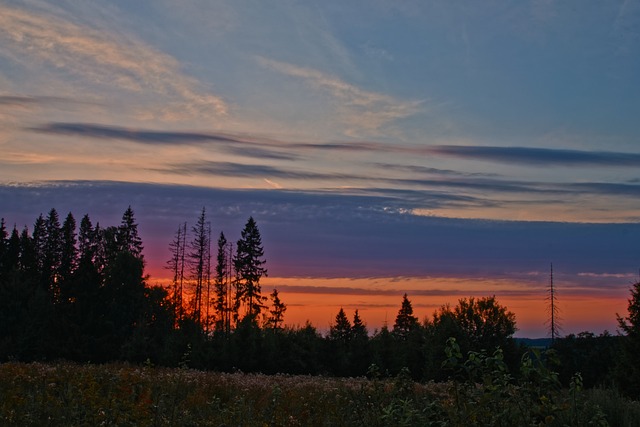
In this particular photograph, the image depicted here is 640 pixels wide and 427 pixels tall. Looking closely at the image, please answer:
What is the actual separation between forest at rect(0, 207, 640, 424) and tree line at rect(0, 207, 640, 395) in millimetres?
98

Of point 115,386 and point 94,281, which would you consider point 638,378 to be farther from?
point 94,281

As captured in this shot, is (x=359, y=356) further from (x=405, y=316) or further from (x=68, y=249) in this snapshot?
(x=68, y=249)

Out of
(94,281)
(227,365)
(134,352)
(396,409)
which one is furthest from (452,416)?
(94,281)

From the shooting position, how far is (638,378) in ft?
120

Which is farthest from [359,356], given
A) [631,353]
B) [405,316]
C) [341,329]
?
[405,316]

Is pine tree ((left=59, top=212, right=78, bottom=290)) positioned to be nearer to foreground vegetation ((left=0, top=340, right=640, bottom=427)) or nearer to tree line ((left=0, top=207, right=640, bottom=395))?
tree line ((left=0, top=207, right=640, bottom=395))

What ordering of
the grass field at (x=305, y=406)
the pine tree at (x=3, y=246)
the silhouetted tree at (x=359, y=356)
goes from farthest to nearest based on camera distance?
the pine tree at (x=3, y=246) → the silhouetted tree at (x=359, y=356) → the grass field at (x=305, y=406)

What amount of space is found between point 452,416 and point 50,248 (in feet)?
244

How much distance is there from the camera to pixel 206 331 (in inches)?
2217

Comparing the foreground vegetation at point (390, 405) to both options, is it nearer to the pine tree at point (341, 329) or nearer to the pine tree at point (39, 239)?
the pine tree at point (341, 329)

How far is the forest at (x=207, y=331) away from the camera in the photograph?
44.1 metres

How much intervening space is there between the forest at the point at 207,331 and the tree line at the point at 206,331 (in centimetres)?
10

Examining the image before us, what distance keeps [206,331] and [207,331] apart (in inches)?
69.3

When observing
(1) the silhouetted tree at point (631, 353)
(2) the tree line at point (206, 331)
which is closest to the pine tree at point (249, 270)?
(2) the tree line at point (206, 331)
